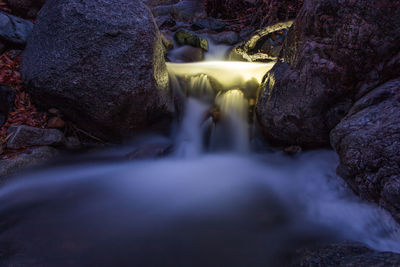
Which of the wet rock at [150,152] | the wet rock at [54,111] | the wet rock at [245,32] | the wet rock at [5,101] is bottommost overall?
the wet rock at [150,152]

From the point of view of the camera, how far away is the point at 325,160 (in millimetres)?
3148

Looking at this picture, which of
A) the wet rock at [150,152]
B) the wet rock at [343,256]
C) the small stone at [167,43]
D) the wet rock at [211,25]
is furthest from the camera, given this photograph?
the wet rock at [211,25]

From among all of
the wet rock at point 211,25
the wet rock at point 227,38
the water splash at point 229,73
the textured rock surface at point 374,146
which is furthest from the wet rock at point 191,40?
the textured rock surface at point 374,146

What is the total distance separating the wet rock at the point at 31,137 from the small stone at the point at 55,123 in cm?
11

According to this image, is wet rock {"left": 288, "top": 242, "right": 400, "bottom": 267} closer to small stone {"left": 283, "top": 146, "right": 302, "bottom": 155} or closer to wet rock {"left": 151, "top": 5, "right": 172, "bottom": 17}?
small stone {"left": 283, "top": 146, "right": 302, "bottom": 155}

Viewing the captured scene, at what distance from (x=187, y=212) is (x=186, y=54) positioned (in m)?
6.55

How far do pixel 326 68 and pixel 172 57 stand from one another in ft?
18.6

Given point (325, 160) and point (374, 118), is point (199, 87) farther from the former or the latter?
point (374, 118)

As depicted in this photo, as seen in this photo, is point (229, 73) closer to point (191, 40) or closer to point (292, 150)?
point (292, 150)

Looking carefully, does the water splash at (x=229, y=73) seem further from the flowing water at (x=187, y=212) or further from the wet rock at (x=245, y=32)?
the wet rock at (x=245, y=32)

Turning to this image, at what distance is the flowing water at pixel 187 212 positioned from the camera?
1785 millimetres

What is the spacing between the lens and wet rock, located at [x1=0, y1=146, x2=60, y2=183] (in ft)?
8.87

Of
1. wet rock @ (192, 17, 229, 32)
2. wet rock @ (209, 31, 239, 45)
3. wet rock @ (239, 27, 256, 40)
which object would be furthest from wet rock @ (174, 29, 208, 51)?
wet rock @ (192, 17, 229, 32)

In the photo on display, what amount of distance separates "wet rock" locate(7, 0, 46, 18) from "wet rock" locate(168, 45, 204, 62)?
376 cm
